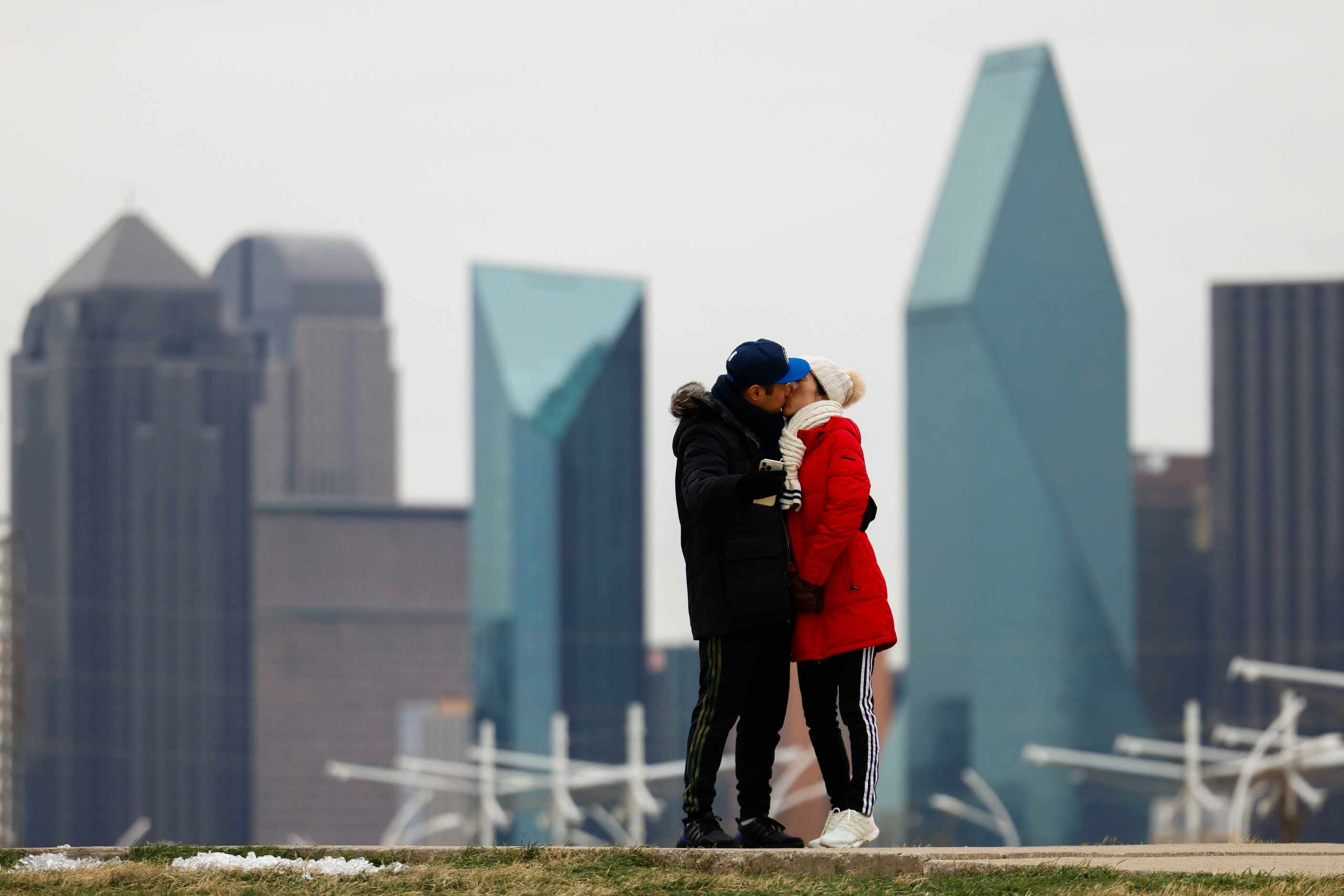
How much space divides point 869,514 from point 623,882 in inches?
87.6

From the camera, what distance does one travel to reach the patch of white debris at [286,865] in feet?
29.7

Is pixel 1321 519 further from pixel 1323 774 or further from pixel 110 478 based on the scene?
pixel 110 478

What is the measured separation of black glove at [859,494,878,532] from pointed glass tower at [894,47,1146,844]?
274ft

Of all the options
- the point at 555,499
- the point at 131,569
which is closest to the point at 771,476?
the point at 555,499

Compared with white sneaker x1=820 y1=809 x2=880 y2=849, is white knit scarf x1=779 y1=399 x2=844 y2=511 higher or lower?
higher

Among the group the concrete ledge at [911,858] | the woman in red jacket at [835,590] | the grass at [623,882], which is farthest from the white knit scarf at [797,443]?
the grass at [623,882]

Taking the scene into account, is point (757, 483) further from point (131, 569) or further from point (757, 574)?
point (131, 569)

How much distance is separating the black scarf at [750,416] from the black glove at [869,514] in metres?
0.44

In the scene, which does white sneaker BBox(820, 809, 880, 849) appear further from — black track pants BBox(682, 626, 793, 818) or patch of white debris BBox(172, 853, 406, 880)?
patch of white debris BBox(172, 853, 406, 880)

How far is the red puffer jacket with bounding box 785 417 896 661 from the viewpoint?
9875 millimetres

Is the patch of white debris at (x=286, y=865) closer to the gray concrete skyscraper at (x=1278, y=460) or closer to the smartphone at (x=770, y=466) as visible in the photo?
the smartphone at (x=770, y=466)

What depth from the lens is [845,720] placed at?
1023cm

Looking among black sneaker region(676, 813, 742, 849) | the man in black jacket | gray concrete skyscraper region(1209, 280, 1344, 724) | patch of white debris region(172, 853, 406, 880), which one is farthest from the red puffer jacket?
gray concrete skyscraper region(1209, 280, 1344, 724)

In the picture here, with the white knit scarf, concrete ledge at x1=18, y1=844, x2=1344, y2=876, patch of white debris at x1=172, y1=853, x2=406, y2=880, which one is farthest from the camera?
the white knit scarf
